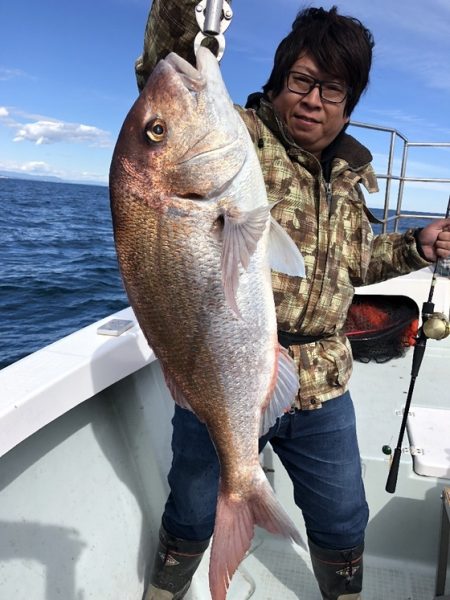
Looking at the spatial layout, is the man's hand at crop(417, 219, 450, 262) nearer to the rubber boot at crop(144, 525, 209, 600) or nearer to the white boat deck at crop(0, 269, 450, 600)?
the white boat deck at crop(0, 269, 450, 600)

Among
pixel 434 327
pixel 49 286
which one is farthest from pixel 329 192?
pixel 49 286

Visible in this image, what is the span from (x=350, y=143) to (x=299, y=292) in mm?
699

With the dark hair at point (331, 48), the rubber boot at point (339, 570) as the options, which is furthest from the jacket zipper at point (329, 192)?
the rubber boot at point (339, 570)

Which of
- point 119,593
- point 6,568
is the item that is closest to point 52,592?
point 6,568

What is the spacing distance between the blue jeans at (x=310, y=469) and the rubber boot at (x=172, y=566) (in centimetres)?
12

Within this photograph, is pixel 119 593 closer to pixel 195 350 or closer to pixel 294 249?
pixel 195 350

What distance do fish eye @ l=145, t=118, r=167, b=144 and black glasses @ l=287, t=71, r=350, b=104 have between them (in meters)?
0.72

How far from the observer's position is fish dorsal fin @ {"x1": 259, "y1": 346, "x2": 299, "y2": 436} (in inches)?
66.7

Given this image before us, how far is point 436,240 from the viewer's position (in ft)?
6.88

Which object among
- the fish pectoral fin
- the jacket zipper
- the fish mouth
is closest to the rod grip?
the jacket zipper

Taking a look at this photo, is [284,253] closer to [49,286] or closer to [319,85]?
[319,85]

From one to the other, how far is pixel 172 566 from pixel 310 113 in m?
2.00

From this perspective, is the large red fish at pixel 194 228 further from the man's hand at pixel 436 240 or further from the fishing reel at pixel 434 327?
the fishing reel at pixel 434 327

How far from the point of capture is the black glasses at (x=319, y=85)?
193 cm
